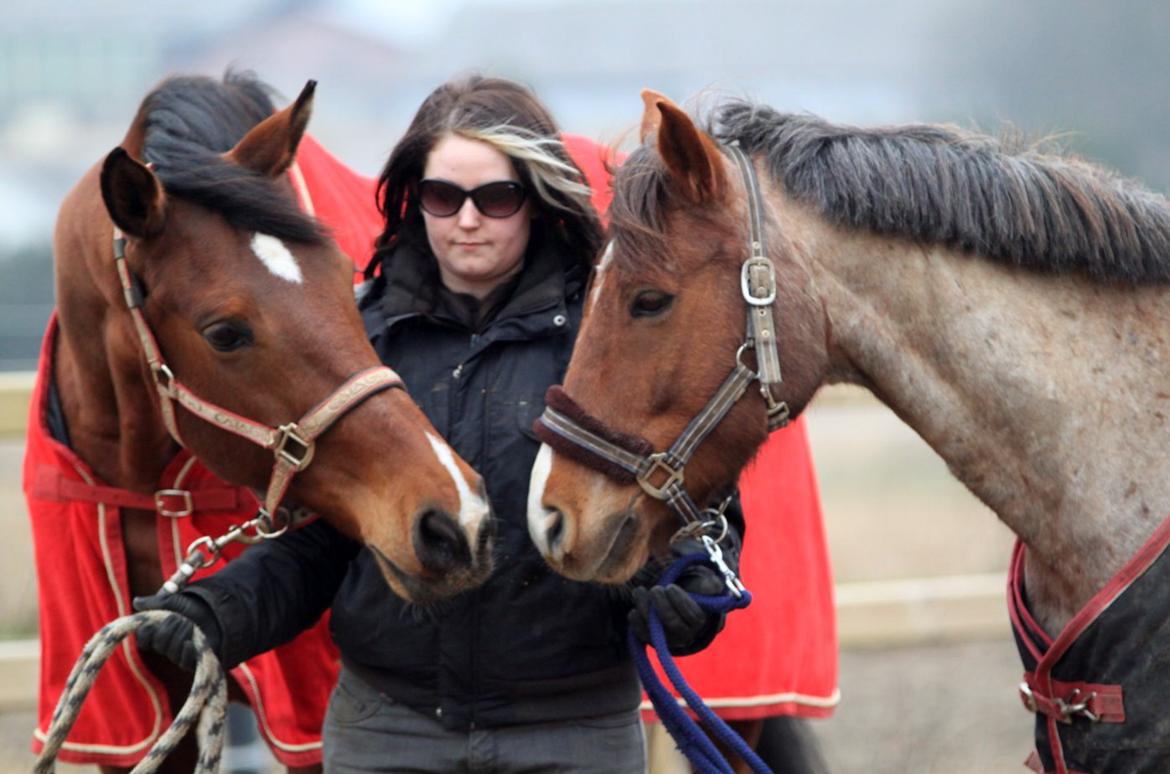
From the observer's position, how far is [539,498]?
7.55 ft

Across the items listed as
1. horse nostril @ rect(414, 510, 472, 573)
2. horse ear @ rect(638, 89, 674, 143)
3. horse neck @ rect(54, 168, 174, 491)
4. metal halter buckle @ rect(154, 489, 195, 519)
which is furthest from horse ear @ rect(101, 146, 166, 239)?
horse ear @ rect(638, 89, 674, 143)

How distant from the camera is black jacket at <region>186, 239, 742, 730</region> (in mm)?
2439

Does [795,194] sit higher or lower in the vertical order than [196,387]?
higher

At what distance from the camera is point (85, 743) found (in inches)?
121

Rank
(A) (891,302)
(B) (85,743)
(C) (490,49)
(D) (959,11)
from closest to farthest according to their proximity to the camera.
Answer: (A) (891,302) < (B) (85,743) < (D) (959,11) < (C) (490,49)

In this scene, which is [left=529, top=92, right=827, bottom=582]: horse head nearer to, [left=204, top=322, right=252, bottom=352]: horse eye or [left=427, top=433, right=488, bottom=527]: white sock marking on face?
[left=427, top=433, right=488, bottom=527]: white sock marking on face

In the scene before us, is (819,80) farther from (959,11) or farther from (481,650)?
(481,650)

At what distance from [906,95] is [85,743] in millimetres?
21127

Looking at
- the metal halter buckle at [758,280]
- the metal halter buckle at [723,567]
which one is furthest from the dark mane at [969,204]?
the metal halter buckle at [723,567]

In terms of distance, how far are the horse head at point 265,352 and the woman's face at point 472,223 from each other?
219mm

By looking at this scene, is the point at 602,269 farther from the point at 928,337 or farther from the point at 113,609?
the point at 113,609

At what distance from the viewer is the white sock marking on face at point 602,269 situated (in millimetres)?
2391

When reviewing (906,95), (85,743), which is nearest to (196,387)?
(85,743)

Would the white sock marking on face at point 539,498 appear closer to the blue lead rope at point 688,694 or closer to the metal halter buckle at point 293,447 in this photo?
the blue lead rope at point 688,694
